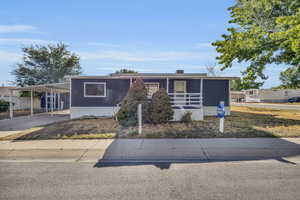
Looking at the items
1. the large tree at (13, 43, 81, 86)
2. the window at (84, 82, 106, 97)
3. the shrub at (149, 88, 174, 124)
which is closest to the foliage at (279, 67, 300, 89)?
the shrub at (149, 88, 174, 124)

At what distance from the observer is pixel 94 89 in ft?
45.5

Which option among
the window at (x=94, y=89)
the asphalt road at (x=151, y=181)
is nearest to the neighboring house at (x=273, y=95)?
the window at (x=94, y=89)

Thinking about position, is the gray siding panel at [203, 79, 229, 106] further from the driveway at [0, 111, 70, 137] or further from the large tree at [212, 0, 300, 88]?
the driveway at [0, 111, 70, 137]

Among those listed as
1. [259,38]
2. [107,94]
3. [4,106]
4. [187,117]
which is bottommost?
[187,117]

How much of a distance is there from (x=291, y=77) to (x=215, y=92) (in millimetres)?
4994

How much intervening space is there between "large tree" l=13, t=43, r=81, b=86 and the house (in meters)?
18.5

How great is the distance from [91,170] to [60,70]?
29.4 metres

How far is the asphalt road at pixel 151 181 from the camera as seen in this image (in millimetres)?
3172

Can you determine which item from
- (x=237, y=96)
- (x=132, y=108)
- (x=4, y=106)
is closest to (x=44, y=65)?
(x=4, y=106)

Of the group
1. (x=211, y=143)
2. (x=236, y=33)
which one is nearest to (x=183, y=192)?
(x=211, y=143)

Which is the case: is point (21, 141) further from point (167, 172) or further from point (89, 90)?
point (89, 90)

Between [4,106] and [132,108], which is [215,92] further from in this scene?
[4,106]

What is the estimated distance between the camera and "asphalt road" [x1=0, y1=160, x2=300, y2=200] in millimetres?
3172

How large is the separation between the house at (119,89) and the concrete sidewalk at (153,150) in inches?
259
